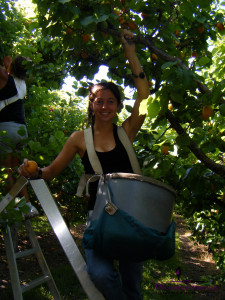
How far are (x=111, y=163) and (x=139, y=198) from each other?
44 cm

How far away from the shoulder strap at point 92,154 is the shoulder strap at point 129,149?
194 mm

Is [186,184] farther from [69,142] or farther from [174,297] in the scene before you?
[174,297]

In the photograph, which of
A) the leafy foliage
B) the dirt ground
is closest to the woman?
the leafy foliage

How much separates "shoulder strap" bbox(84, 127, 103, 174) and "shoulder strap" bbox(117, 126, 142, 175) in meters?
0.19

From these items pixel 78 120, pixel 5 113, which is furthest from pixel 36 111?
pixel 78 120

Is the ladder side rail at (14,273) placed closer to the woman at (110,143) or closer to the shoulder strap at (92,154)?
the woman at (110,143)

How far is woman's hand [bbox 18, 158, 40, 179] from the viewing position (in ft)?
6.11

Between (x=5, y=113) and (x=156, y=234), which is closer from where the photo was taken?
(x=156, y=234)

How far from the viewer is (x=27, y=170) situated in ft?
6.12

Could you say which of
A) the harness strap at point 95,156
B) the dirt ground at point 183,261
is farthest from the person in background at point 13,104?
the dirt ground at point 183,261

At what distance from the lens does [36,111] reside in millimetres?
4016

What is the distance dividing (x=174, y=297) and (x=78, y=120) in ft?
9.90

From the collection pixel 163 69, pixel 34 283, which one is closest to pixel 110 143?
pixel 163 69

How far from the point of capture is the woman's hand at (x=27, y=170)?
6.11 ft
